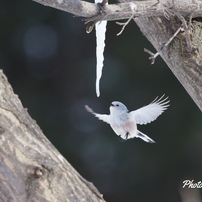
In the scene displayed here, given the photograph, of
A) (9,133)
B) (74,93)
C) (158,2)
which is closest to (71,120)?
(74,93)

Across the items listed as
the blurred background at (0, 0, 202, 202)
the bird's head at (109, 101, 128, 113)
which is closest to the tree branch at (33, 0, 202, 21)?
the bird's head at (109, 101, 128, 113)

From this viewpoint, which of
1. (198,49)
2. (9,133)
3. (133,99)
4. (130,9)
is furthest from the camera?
(133,99)

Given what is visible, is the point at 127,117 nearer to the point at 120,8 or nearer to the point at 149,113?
the point at 149,113

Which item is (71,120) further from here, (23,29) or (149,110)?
(149,110)

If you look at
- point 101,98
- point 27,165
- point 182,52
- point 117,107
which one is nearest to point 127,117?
point 117,107

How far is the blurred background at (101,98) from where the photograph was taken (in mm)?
2266

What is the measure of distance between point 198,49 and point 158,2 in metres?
0.18

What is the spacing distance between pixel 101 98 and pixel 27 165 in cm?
153

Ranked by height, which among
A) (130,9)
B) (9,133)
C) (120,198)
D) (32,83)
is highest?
(32,83)

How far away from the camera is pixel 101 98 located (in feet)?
7.45

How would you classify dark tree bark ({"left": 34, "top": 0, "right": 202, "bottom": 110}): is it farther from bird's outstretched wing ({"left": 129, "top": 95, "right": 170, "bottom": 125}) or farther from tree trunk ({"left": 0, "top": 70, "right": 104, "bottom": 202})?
tree trunk ({"left": 0, "top": 70, "right": 104, "bottom": 202})

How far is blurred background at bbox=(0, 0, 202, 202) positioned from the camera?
2266 millimetres

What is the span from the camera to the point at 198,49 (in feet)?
3.54

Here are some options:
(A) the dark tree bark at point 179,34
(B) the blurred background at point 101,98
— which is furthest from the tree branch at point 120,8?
(B) the blurred background at point 101,98
